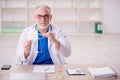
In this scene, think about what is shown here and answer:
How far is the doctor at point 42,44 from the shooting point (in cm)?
223

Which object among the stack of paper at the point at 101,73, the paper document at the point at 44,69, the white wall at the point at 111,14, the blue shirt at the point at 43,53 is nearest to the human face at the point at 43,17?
the blue shirt at the point at 43,53

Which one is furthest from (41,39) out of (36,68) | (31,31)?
(36,68)

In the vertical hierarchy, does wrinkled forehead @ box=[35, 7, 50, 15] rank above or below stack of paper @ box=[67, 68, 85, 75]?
above

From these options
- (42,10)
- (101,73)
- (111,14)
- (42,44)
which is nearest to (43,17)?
(42,10)

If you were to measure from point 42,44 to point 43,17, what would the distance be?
28cm

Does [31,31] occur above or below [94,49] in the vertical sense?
above

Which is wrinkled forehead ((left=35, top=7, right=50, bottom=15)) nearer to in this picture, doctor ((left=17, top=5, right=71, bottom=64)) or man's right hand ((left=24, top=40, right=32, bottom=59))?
doctor ((left=17, top=5, right=71, bottom=64))

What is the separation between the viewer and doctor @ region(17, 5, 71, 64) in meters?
2.23

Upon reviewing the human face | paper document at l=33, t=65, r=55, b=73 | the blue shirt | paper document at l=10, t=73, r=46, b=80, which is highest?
the human face

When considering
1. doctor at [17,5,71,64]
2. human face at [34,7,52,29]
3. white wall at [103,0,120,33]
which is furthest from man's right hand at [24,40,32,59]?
white wall at [103,0,120,33]

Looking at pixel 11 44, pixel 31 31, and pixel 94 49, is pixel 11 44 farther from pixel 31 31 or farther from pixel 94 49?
pixel 31 31

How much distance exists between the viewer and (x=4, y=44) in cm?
562

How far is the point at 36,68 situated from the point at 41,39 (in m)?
0.37

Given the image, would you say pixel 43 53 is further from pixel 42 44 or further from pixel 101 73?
pixel 101 73
